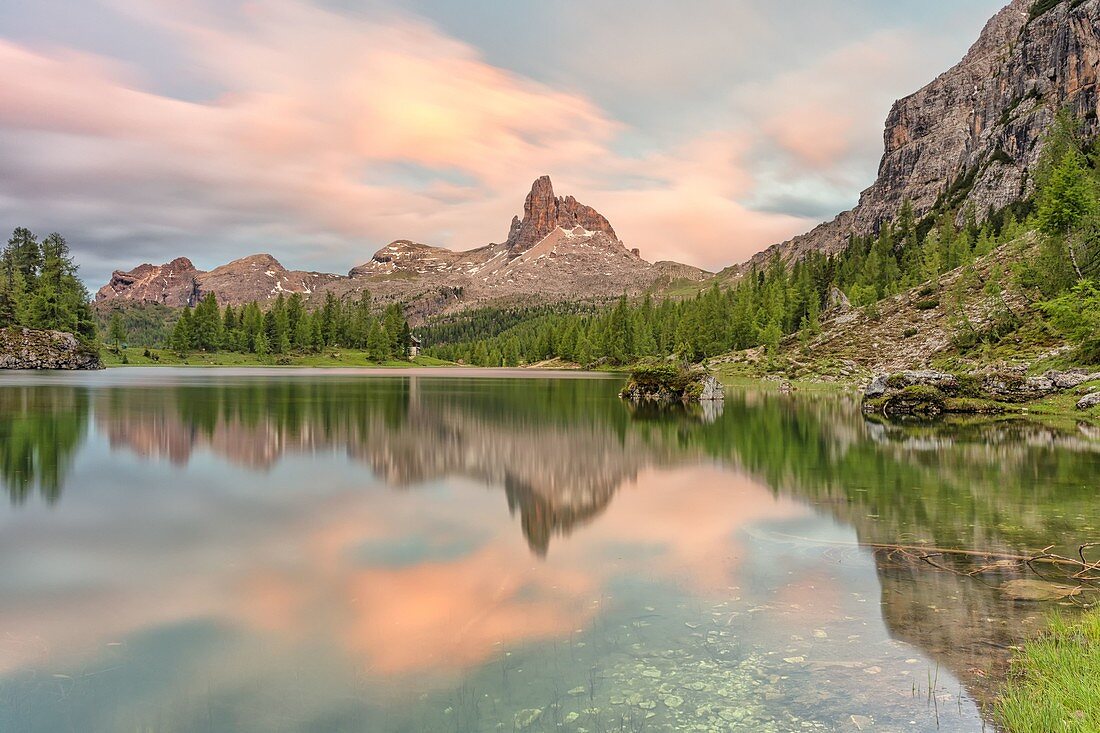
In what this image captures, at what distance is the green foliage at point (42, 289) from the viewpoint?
139625 mm

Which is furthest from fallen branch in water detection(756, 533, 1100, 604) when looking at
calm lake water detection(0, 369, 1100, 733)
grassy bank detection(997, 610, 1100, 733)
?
grassy bank detection(997, 610, 1100, 733)

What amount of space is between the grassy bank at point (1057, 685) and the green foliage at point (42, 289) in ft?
566

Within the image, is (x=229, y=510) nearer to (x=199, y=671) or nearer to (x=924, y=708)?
(x=199, y=671)

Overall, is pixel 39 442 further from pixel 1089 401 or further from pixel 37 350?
pixel 37 350

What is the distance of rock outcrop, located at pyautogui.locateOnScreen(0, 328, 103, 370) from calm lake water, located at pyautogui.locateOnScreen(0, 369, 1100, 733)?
130 m

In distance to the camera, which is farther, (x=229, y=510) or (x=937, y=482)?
(x=937, y=482)

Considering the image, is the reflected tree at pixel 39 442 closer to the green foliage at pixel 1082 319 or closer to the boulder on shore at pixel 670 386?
the boulder on shore at pixel 670 386

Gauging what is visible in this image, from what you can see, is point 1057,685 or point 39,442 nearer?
point 1057,685

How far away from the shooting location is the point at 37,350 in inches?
5133

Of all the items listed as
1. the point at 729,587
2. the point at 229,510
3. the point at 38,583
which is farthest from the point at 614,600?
the point at 229,510

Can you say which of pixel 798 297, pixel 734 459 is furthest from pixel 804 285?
pixel 734 459

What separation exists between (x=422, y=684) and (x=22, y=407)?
52016 mm

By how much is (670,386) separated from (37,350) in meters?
132

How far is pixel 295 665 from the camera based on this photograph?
355 inches
